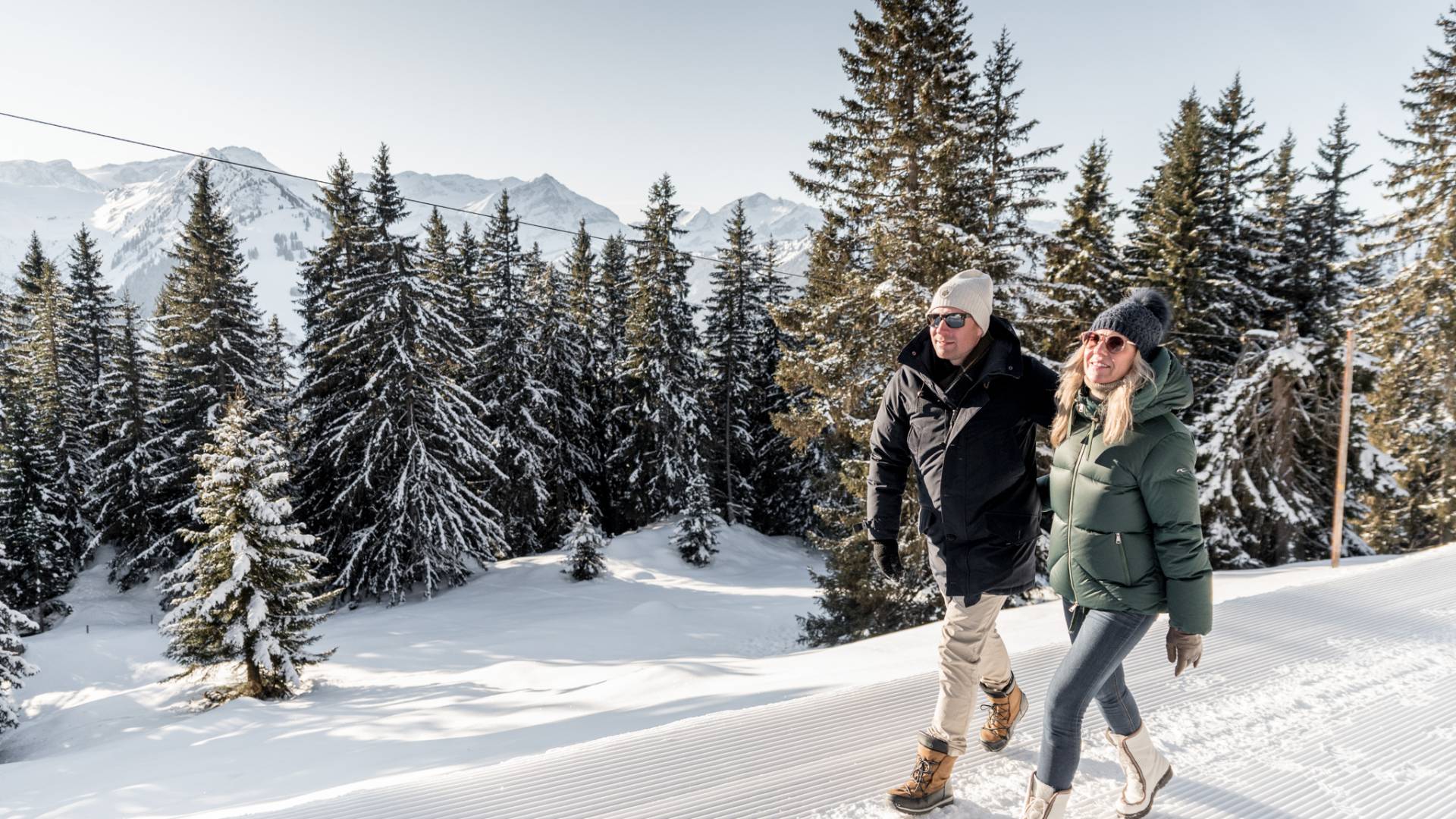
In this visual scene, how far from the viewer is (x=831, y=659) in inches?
223

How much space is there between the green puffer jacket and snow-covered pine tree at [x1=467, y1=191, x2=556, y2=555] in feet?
73.0

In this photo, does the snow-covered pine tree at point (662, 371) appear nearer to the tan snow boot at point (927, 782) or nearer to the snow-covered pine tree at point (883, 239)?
the snow-covered pine tree at point (883, 239)

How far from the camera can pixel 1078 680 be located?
237 centimetres

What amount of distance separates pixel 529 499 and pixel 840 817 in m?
22.9

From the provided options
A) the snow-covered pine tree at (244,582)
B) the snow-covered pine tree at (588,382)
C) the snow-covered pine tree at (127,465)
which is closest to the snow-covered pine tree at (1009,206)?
the snow-covered pine tree at (244,582)

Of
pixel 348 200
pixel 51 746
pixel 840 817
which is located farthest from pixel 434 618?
pixel 840 817

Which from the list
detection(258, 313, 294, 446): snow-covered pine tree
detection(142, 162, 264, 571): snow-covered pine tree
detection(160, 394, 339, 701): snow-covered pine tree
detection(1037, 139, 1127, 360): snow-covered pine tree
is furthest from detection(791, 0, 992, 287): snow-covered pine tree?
detection(142, 162, 264, 571): snow-covered pine tree

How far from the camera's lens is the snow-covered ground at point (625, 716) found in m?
3.06

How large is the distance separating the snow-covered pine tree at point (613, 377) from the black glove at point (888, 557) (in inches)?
920

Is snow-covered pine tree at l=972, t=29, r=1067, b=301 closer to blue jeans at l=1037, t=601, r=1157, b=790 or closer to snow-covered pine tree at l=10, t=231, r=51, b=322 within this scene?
blue jeans at l=1037, t=601, r=1157, b=790

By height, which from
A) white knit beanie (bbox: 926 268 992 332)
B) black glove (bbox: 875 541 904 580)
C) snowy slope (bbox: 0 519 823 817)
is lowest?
snowy slope (bbox: 0 519 823 817)

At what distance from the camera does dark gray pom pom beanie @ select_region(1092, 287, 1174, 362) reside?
232cm

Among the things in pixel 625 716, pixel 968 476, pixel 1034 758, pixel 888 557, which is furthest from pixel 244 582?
pixel 968 476

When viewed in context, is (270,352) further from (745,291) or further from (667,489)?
(745,291)
